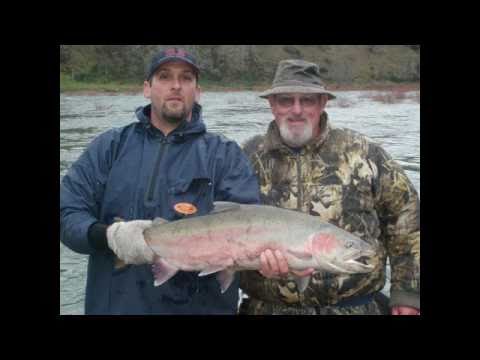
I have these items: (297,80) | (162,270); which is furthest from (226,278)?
(297,80)

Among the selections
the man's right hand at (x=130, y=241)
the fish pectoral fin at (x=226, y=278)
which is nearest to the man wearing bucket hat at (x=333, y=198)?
the fish pectoral fin at (x=226, y=278)

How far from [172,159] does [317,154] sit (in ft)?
3.90

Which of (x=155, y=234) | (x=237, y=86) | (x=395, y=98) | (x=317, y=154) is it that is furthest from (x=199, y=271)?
(x=237, y=86)

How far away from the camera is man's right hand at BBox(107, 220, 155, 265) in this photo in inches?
127

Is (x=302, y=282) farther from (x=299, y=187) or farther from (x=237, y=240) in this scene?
(x=299, y=187)

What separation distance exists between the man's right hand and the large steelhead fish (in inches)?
1.8

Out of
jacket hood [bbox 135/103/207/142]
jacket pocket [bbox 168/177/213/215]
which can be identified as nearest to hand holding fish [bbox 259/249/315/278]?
jacket pocket [bbox 168/177/213/215]

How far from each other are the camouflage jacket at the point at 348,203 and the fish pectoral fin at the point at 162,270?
0.82 metres

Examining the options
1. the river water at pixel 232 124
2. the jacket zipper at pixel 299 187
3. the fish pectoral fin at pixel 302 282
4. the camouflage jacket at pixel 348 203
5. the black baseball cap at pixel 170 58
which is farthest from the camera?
the river water at pixel 232 124

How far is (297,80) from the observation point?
4.12 meters

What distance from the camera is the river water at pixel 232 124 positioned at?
7.16 m

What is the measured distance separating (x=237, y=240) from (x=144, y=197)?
2.17 feet

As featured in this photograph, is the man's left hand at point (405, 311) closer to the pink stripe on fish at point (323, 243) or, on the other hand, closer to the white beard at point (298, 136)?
the pink stripe on fish at point (323, 243)
